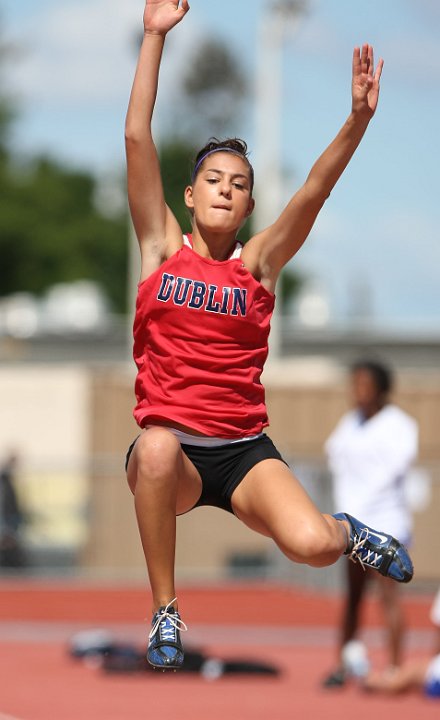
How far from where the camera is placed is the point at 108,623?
17.9m

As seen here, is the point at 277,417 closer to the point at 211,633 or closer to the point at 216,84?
the point at 211,633

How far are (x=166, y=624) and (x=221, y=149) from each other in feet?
6.62

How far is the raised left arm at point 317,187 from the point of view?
21.3 feet

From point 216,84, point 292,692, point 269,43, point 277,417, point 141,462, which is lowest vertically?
point 292,692

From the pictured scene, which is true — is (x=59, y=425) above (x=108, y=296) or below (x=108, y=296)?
below

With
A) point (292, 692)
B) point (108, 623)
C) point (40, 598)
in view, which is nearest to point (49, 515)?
point (40, 598)

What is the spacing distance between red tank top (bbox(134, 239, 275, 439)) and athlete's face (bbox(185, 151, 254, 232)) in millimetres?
182

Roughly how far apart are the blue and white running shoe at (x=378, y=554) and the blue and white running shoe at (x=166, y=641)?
87 centimetres

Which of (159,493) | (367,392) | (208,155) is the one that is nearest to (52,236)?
(367,392)

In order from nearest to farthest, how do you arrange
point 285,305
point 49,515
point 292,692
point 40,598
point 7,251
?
Result: 1. point 292,692
2. point 40,598
3. point 49,515
4. point 7,251
5. point 285,305

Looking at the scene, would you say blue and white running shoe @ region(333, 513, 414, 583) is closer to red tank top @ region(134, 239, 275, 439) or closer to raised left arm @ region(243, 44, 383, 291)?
red tank top @ region(134, 239, 275, 439)

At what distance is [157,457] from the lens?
20.5 feet

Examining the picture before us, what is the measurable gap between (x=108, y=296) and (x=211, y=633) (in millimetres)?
54829

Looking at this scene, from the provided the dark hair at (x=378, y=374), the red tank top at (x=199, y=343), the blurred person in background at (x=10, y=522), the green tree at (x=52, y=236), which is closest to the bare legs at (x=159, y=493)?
the red tank top at (x=199, y=343)
